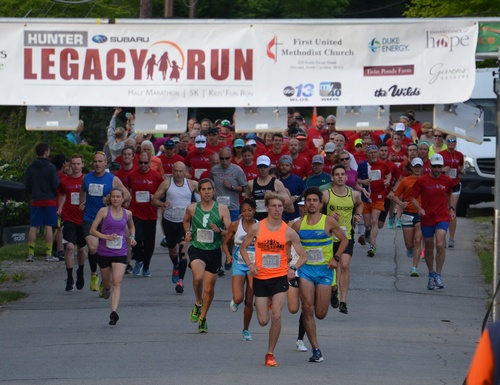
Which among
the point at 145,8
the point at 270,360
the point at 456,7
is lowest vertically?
the point at 270,360

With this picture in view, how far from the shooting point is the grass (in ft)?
64.6

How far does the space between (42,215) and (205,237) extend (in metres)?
6.24

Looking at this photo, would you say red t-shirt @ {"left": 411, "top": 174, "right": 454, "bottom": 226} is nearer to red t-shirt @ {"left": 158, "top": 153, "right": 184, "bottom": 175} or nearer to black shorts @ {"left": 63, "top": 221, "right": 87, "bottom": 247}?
red t-shirt @ {"left": 158, "top": 153, "right": 184, "bottom": 175}

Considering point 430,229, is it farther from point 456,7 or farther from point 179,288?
point 456,7

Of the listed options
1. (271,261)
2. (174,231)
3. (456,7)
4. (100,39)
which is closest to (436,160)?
(174,231)

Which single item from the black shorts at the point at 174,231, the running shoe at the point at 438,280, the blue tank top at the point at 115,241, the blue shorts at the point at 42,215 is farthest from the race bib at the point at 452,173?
the blue tank top at the point at 115,241

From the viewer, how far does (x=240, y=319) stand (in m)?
14.8

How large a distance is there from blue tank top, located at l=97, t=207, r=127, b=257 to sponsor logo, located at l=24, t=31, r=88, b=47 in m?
2.64

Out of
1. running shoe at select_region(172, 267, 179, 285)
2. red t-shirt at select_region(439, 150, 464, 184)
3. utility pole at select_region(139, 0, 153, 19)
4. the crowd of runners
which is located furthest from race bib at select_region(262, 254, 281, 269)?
utility pole at select_region(139, 0, 153, 19)

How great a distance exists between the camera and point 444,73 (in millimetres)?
12781

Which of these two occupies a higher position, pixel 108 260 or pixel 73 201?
pixel 73 201

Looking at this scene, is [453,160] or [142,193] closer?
[142,193]

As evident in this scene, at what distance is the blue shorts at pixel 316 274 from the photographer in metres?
12.5

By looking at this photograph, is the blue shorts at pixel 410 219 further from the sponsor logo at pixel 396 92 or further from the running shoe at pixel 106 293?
the sponsor logo at pixel 396 92
